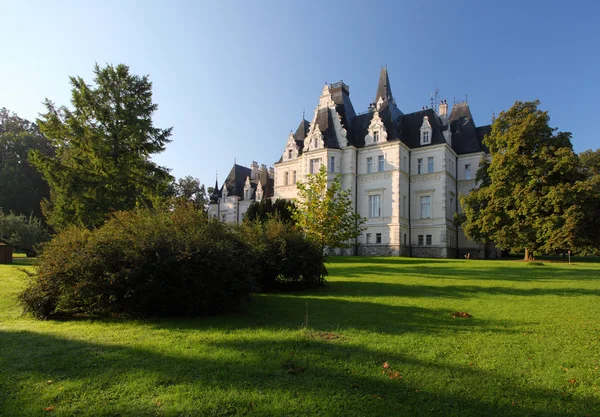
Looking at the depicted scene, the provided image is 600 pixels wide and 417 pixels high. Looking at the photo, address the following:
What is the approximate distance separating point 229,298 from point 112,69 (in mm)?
27877

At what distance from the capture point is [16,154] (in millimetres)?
53656

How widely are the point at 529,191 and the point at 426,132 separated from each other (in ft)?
50.5

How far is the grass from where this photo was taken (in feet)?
13.6

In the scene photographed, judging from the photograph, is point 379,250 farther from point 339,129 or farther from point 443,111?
point 443,111

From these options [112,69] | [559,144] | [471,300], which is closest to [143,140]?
[112,69]

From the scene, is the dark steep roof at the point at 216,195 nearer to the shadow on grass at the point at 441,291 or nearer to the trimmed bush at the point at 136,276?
the shadow on grass at the point at 441,291

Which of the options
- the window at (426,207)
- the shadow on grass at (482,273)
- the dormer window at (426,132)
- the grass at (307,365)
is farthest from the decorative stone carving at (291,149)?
the grass at (307,365)

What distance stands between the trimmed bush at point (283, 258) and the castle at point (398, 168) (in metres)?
26.9

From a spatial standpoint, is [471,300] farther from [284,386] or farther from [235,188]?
[235,188]

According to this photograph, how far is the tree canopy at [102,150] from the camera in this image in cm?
2759

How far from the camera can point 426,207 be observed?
146 ft

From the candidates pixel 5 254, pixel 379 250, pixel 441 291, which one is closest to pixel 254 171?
pixel 379 250

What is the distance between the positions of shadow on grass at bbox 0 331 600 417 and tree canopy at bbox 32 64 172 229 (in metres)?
24.0

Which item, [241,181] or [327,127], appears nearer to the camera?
[327,127]
